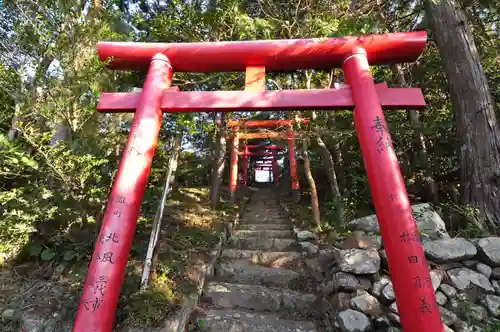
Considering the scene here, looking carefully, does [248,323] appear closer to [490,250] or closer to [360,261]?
[360,261]

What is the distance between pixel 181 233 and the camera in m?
5.88

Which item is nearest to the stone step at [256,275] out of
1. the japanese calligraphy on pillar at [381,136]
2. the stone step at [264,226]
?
the stone step at [264,226]

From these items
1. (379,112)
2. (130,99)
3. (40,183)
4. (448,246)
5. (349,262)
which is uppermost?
(130,99)

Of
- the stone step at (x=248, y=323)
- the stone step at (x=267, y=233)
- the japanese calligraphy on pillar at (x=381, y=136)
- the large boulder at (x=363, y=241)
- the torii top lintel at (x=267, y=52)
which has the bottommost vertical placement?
the stone step at (x=248, y=323)

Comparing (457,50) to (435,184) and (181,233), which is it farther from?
(181,233)

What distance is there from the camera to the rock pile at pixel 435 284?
9.57 ft

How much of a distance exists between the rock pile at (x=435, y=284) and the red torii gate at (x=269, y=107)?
0.64 metres

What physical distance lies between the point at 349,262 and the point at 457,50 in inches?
155

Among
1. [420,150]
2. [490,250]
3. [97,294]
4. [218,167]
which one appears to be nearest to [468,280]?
[490,250]

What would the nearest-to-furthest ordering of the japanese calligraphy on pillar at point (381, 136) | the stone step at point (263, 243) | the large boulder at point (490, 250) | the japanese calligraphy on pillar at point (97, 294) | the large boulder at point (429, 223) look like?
the japanese calligraphy on pillar at point (97, 294) < the japanese calligraphy on pillar at point (381, 136) < the large boulder at point (490, 250) < the large boulder at point (429, 223) < the stone step at point (263, 243)

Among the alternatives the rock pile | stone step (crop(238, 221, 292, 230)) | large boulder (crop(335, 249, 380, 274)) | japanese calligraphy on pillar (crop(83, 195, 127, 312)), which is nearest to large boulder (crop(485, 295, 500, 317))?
the rock pile

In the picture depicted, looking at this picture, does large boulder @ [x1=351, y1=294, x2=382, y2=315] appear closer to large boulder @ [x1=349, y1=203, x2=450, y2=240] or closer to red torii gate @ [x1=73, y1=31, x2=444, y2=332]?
red torii gate @ [x1=73, y1=31, x2=444, y2=332]

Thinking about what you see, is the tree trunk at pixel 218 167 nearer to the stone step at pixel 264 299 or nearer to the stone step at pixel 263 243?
the stone step at pixel 263 243

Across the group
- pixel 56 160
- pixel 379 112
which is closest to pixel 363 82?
pixel 379 112
